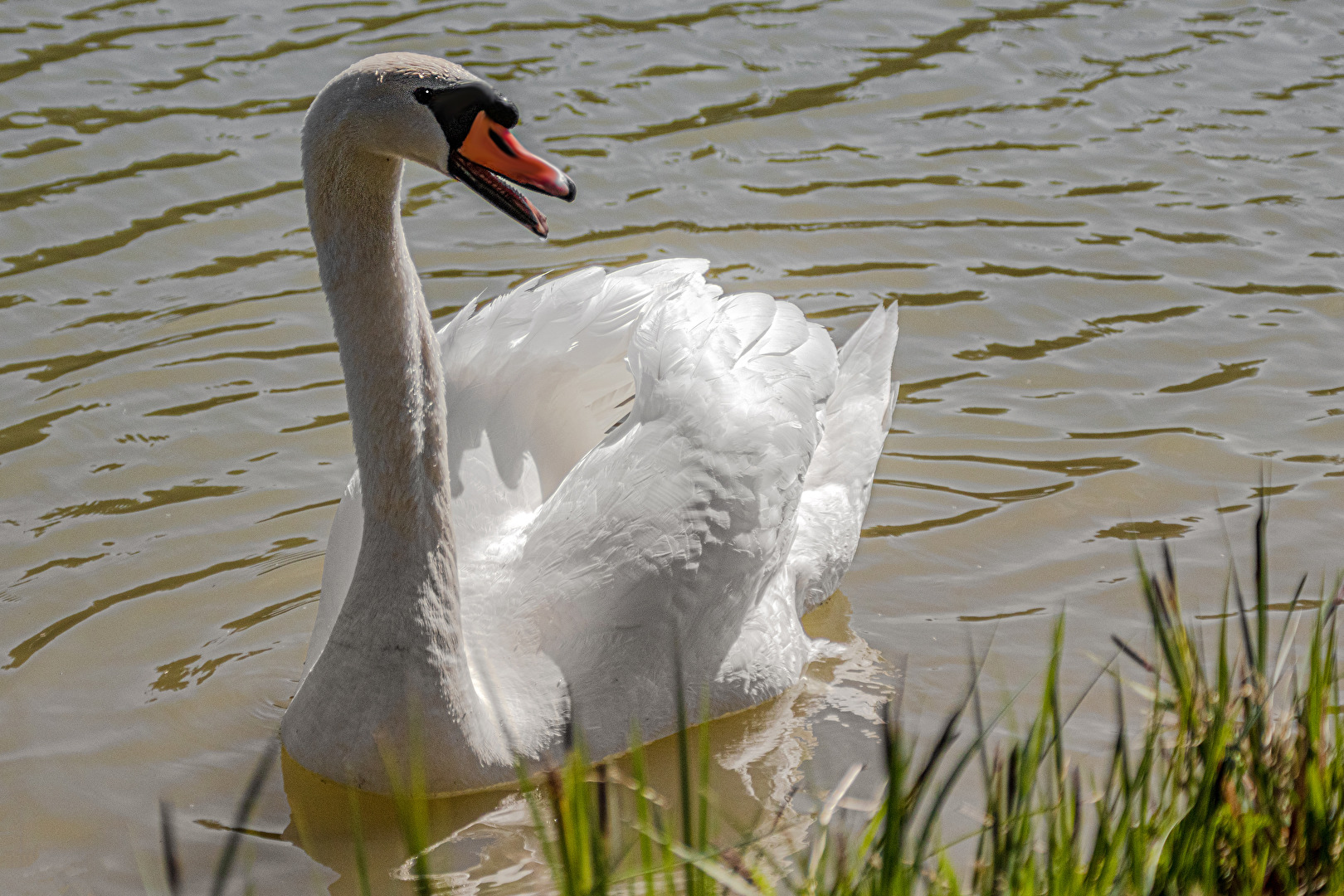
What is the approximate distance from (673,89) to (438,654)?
18.0ft

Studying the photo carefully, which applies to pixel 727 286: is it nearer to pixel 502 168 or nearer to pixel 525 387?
pixel 525 387

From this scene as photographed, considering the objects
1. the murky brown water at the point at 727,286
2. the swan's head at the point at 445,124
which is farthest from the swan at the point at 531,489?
the murky brown water at the point at 727,286

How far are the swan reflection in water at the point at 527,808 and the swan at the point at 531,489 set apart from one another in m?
0.10

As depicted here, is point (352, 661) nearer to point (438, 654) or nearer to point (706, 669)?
point (438, 654)

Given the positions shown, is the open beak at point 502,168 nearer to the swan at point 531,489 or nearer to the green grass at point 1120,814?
the swan at point 531,489

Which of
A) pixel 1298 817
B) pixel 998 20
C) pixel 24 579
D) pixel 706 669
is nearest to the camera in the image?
pixel 1298 817

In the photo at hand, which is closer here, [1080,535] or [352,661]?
[352,661]

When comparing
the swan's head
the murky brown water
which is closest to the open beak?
the swan's head

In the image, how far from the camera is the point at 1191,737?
263 cm

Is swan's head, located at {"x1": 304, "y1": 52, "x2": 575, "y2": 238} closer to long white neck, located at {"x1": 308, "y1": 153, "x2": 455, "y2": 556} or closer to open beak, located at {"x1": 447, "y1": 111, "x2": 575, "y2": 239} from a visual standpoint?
open beak, located at {"x1": 447, "y1": 111, "x2": 575, "y2": 239}

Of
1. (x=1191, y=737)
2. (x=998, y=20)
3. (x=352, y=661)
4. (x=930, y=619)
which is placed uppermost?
(x=998, y=20)

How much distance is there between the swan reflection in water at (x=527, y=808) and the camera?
12.1 feet

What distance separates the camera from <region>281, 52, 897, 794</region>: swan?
3.44 meters

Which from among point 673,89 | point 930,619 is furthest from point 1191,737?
Result: point 673,89
